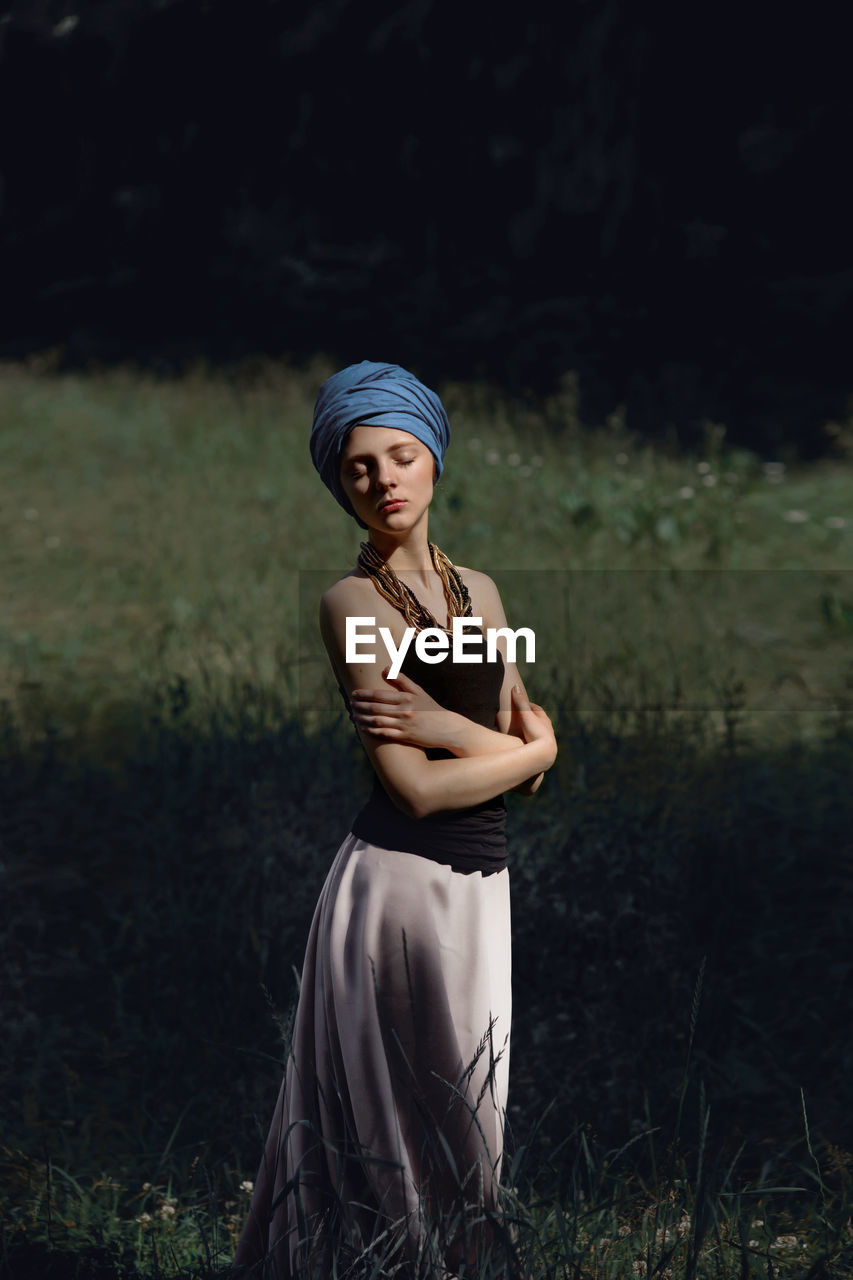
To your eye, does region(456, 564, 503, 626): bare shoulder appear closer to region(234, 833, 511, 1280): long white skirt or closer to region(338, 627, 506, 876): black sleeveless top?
region(338, 627, 506, 876): black sleeveless top

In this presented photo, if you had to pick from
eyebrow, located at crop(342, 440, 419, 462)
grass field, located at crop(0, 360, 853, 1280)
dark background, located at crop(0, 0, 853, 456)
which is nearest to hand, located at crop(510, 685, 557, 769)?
eyebrow, located at crop(342, 440, 419, 462)

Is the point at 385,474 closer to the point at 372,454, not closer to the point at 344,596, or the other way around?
the point at 372,454

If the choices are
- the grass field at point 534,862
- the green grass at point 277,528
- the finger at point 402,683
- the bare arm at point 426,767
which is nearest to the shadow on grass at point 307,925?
the grass field at point 534,862

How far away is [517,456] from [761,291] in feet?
8.12

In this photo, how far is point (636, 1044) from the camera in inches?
139

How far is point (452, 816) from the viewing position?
2.04 m

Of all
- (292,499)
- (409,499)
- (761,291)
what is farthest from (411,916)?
(761,291)

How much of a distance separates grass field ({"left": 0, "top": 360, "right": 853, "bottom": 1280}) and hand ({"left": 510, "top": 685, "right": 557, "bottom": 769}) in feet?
1.87

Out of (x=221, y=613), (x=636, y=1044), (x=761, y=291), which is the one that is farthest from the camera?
(x=761, y=291)

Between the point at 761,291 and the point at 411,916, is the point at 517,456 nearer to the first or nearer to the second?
the point at 761,291

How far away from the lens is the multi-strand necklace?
2.05 m

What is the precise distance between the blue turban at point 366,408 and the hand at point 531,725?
0.40m

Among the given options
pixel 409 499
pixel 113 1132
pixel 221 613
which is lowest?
pixel 113 1132

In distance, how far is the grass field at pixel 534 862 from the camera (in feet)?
9.66
